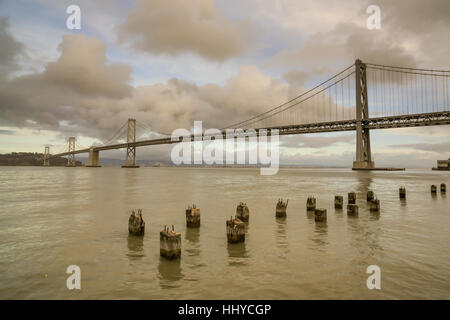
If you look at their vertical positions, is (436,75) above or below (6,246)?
above

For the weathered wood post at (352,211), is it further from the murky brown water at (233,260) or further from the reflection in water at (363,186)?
the reflection in water at (363,186)

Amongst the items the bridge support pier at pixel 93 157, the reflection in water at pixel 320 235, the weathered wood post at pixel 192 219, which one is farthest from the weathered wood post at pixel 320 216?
the bridge support pier at pixel 93 157

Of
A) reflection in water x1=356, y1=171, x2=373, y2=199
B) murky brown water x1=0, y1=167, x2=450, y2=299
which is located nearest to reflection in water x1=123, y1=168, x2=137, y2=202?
murky brown water x1=0, y1=167, x2=450, y2=299

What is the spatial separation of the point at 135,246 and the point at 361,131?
2563 inches

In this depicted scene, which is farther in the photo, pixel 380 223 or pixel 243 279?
pixel 380 223

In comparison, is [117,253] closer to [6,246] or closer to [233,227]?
[233,227]

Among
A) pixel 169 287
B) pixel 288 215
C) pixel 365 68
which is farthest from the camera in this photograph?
pixel 365 68

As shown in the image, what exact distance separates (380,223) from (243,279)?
23.4 ft

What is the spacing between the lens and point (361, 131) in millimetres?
60844

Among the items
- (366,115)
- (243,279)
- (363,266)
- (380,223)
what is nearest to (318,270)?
(363,266)

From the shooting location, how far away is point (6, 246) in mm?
6629

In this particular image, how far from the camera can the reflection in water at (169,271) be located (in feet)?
14.5

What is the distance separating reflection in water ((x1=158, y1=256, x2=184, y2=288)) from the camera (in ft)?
14.5
